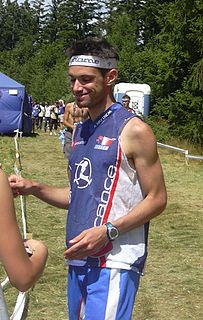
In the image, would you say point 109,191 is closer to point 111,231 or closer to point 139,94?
point 111,231

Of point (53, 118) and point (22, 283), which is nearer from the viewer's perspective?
point (22, 283)

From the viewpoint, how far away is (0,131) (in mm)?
27094

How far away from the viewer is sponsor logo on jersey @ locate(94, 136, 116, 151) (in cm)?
298

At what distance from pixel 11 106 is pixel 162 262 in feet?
66.9

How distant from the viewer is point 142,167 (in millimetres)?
2938

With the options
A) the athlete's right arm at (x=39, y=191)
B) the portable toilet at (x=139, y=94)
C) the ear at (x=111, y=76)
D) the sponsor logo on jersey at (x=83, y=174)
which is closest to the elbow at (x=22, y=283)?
the sponsor logo on jersey at (x=83, y=174)

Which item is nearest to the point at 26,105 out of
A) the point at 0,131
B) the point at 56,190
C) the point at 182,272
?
the point at 0,131

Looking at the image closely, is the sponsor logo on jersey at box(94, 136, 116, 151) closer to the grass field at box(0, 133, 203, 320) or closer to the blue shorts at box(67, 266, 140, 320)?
the blue shorts at box(67, 266, 140, 320)

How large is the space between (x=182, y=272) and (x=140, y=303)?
3.77ft

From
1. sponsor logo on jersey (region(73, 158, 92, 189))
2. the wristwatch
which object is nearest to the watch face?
the wristwatch

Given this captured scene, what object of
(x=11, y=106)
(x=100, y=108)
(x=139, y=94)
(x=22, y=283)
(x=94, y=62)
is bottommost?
(x=11, y=106)

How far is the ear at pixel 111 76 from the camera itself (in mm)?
3031

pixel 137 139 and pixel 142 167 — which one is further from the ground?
pixel 137 139

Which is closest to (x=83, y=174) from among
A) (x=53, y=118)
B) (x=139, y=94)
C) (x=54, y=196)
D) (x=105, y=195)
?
(x=105, y=195)
